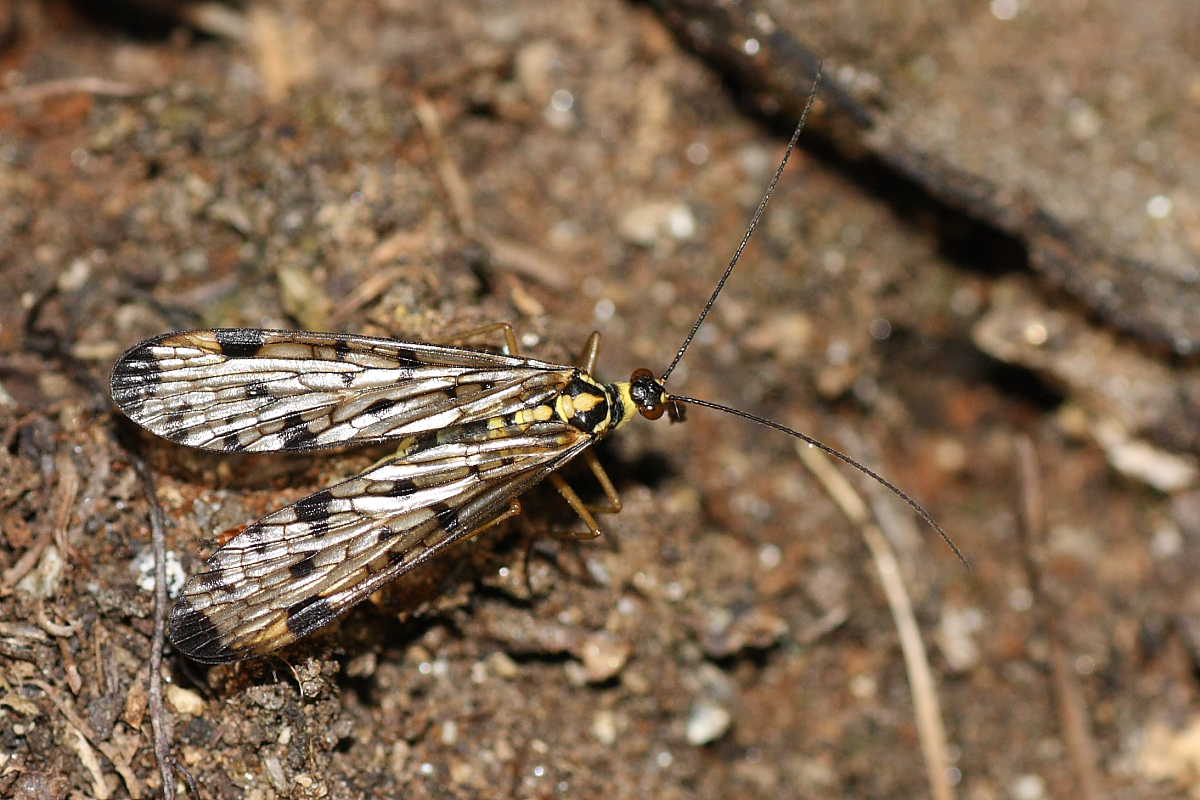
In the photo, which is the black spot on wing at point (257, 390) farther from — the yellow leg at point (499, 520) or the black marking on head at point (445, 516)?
the yellow leg at point (499, 520)

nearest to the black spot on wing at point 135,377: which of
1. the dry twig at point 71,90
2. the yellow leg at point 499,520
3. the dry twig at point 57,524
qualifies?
the dry twig at point 57,524

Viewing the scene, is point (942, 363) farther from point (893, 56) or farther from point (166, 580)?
point (166, 580)

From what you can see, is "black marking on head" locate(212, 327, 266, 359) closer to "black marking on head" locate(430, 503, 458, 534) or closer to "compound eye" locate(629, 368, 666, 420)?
"black marking on head" locate(430, 503, 458, 534)

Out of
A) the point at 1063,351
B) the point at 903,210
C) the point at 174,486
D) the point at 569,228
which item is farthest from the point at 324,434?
the point at 1063,351

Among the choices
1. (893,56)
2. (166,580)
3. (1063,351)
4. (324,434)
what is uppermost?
(893,56)

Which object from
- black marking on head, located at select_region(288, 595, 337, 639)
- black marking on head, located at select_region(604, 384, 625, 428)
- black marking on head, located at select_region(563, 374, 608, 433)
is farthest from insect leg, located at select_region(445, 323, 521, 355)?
black marking on head, located at select_region(288, 595, 337, 639)

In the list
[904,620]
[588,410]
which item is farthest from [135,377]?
[904,620]
